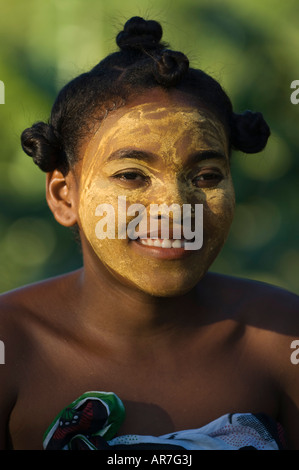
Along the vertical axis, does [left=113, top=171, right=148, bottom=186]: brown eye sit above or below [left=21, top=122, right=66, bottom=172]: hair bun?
below

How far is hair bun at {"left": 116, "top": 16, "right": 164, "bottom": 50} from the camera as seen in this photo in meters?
2.52

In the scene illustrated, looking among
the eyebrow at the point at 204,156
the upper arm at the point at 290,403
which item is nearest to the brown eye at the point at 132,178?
the eyebrow at the point at 204,156

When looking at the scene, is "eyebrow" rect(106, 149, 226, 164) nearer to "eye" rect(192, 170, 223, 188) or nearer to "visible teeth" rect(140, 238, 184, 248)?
"eye" rect(192, 170, 223, 188)

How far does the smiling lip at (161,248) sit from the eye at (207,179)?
200 millimetres

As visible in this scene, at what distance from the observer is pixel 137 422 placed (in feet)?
7.40

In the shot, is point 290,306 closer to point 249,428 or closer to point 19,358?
point 249,428

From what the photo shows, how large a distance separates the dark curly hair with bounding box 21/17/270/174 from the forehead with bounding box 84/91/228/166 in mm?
56

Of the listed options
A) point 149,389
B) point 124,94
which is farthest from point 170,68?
point 149,389

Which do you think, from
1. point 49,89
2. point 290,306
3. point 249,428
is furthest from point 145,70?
point 49,89

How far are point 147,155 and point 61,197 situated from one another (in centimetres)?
47

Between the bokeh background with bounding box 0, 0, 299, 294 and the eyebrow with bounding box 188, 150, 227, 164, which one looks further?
the bokeh background with bounding box 0, 0, 299, 294

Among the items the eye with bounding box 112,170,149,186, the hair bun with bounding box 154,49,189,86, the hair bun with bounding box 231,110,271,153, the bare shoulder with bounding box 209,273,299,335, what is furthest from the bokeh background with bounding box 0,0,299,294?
the eye with bounding box 112,170,149,186

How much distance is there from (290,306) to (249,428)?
55 centimetres

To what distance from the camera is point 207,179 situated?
7.60ft
